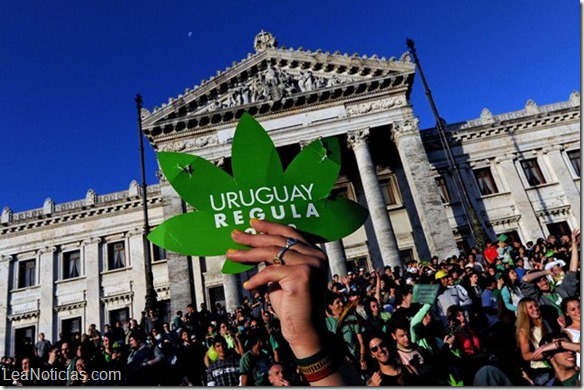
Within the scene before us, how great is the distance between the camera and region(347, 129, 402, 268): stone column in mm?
19367

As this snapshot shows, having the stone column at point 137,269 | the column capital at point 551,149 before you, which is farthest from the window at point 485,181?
the stone column at point 137,269

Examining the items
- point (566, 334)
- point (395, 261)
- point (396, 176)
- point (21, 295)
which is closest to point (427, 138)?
point (396, 176)

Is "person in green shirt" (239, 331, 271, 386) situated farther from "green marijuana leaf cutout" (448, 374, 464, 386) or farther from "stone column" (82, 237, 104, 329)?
"stone column" (82, 237, 104, 329)

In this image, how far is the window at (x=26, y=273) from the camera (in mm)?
26828

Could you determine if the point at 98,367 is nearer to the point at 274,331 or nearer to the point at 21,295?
the point at 274,331

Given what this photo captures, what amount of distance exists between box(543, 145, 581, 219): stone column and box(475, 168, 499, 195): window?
3.77m

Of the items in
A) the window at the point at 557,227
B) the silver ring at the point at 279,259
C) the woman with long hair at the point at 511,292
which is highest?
the window at the point at 557,227

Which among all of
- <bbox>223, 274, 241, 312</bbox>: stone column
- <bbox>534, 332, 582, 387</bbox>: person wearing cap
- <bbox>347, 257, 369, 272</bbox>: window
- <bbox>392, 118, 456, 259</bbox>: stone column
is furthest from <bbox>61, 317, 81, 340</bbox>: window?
<bbox>534, 332, 582, 387</bbox>: person wearing cap

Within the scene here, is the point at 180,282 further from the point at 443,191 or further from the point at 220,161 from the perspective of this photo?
the point at 443,191

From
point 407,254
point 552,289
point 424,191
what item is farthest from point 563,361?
point 407,254

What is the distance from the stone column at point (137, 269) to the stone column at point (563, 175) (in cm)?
2702

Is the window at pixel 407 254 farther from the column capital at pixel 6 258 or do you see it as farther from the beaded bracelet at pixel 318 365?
the column capital at pixel 6 258

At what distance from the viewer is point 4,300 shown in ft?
85.7

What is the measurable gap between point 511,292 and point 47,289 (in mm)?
Answer: 27359
